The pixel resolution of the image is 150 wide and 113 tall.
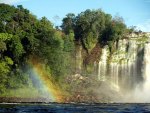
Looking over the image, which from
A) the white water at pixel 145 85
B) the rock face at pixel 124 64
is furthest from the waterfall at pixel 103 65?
the white water at pixel 145 85

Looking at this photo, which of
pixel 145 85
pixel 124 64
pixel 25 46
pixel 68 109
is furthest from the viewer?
pixel 124 64

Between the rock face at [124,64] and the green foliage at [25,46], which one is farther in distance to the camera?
the rock face at [124,64]

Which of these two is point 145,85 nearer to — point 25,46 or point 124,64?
point 124,64

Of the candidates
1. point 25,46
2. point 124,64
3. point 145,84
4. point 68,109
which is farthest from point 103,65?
point 68,109

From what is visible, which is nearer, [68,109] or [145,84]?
[68,109]

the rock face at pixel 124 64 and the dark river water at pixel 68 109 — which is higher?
the rock face at pixel 124 64

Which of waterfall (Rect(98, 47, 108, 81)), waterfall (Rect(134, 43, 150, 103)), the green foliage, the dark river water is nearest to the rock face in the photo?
waterfall (Rect(98, 47, 108, 81))

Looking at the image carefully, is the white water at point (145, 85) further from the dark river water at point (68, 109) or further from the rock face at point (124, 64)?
the dark river water at point (68, 109)

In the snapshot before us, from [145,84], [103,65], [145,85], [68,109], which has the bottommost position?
[68,109]

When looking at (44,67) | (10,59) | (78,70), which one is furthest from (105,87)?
(10,59)

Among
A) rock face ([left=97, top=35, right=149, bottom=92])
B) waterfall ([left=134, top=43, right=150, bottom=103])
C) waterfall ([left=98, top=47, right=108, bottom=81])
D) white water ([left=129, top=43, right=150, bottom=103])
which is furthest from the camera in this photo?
waterfall ([left=98, top=47, right=108, bottom=81])

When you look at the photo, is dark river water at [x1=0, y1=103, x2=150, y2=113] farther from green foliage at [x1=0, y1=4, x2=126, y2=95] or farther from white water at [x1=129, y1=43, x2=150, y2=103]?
white water at [x1=129, y1=43, x2=150, y2=103]

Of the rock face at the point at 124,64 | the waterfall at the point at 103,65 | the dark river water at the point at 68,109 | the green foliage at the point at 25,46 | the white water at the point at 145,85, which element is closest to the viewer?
the dark river water at the point at 68,109

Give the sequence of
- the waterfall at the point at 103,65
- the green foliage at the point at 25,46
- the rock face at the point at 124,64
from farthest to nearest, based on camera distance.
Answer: the waterfall at the point at 103,65
the rock face at the point at 124,64
the green foliage at the point at 25,46
